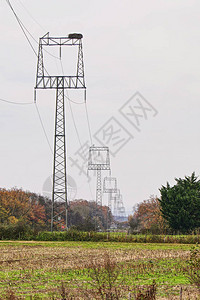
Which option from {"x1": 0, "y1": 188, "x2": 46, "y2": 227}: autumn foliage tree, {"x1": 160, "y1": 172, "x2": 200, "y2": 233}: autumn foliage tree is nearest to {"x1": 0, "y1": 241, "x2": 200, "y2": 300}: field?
{"x1": 160, "y1": 172, "x2": 200, "y2": 233}: autumn foliage tree

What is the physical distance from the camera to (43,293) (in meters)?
15.1

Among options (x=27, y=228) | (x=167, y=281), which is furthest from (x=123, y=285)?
(x=27, y=228)

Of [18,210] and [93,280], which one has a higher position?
[18,210]

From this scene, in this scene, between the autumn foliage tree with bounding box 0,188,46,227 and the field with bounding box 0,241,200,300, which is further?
the autumn foliage tree with bounding box 0,188,46,227

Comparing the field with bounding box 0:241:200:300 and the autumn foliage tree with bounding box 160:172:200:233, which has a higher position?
the autumn foliage tree with bounding box 160:172:200:233

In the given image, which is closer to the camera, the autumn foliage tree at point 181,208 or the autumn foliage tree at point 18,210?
the autumn foliage tree at point 181,208

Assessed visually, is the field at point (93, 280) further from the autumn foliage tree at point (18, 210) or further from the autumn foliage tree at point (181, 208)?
the autumn foliage tree at point (18, 210)

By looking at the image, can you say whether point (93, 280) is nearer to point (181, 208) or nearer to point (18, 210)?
point (181, 208)

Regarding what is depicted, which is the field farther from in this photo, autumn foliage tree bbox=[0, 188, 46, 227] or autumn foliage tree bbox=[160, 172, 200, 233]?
autumn foliage tree bbox=[0, 188, 46, 227]

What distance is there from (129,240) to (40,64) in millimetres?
22353

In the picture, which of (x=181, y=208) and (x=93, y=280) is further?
(x=181, y=208)

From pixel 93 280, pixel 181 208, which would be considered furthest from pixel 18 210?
pixel 93 280

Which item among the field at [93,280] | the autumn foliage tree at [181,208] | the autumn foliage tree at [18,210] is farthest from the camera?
the autumn foliage tree at [18,210]

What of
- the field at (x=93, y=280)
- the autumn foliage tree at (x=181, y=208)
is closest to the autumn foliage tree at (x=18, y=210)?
the autumn foliage tree at (x=181, y=208)
